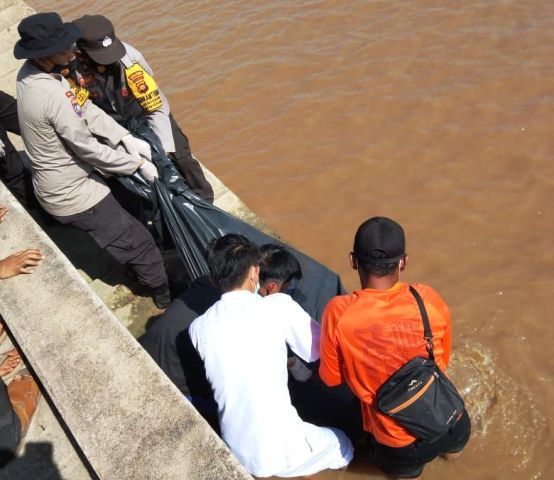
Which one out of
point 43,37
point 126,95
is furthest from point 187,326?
point 126,95

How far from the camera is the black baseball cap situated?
2043 millimetres

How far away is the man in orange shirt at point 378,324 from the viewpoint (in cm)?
207

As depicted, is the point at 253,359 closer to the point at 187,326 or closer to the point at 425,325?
the point at 187,326

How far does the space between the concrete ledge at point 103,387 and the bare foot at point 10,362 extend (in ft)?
1.05

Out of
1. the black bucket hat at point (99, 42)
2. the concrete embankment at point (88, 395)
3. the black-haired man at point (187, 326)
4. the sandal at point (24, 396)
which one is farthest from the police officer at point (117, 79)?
the sandal at point (24, 396)

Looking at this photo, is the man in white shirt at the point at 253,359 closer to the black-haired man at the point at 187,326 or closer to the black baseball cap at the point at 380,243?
the black-haired man at the point at 187,326

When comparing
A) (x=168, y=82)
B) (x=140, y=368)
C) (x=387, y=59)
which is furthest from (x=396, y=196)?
(x=168, y=82)

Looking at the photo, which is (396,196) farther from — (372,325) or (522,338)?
(372,325)

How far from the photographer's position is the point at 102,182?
3432 millimetres

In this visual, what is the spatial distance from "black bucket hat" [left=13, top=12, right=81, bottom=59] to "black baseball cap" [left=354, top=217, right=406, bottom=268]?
183 centimetres

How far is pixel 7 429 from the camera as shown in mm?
2605

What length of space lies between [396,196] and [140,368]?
2861 millimetres

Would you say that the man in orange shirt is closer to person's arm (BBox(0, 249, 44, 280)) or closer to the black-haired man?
the black-haired man

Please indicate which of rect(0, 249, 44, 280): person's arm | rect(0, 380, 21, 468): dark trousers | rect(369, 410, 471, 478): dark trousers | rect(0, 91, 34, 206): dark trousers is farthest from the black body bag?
rect(0, 91, 34, 206): dark trousers
